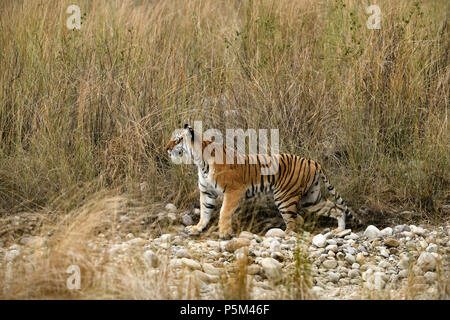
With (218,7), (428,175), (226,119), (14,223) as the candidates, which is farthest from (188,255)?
(218,7)

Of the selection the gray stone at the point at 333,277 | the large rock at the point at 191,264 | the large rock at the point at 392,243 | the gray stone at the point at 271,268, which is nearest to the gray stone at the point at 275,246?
the gray stone at the point at 271,268

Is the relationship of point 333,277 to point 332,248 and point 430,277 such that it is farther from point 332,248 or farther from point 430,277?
point 430,277

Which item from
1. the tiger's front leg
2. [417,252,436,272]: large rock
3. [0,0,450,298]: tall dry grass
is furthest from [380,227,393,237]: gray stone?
the tiger's front leg

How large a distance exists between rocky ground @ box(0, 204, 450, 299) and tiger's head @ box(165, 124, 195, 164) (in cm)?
57

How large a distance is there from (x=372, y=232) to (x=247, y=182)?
3.31 feet

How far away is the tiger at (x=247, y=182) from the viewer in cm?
495

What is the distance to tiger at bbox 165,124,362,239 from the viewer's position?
4.95m

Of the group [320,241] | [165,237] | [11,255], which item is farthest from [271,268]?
[11,255]

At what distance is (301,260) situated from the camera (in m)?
4.17

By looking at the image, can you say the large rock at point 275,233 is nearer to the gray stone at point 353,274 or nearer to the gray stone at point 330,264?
the gray stone at point 330,264

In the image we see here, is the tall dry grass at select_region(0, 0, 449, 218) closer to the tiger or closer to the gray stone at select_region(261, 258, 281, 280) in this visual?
the tiger

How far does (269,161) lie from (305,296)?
1695mm

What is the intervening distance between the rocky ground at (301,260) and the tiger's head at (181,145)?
0.57 meters

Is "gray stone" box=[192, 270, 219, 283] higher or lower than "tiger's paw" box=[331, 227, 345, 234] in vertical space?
lower
